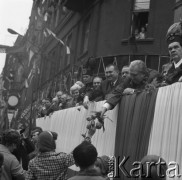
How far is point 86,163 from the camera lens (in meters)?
3.15

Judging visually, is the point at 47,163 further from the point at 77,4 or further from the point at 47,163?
the point at 77,4

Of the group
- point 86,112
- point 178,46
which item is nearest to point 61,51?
point 86,112

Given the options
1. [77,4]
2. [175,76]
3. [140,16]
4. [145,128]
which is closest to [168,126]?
[145,128]

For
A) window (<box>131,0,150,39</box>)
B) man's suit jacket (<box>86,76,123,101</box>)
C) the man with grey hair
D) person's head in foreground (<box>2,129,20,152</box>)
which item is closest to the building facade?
→ window (<box>131,0,150,39</box>)

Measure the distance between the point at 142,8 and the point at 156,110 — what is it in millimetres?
11043

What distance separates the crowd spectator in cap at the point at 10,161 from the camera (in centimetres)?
434

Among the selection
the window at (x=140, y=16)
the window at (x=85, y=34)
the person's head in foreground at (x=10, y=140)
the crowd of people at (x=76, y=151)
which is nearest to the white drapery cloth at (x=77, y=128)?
the crowd of people at (x=76, y=151)

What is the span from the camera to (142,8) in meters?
15.1

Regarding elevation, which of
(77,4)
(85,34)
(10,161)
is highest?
(77,4)

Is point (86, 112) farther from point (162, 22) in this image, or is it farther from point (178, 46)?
point (162, 22)

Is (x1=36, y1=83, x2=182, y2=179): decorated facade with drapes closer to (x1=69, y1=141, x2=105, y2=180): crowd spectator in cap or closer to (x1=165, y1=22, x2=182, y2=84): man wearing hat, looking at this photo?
(x1=165, y1=22, x2=182, y2=84): man wearing hat

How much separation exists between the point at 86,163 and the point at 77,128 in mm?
4162

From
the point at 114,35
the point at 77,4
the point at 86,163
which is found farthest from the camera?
the point at 77,4

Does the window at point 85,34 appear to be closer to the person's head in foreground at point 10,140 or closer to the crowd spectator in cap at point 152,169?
the person's head in foreground at point 10,140
